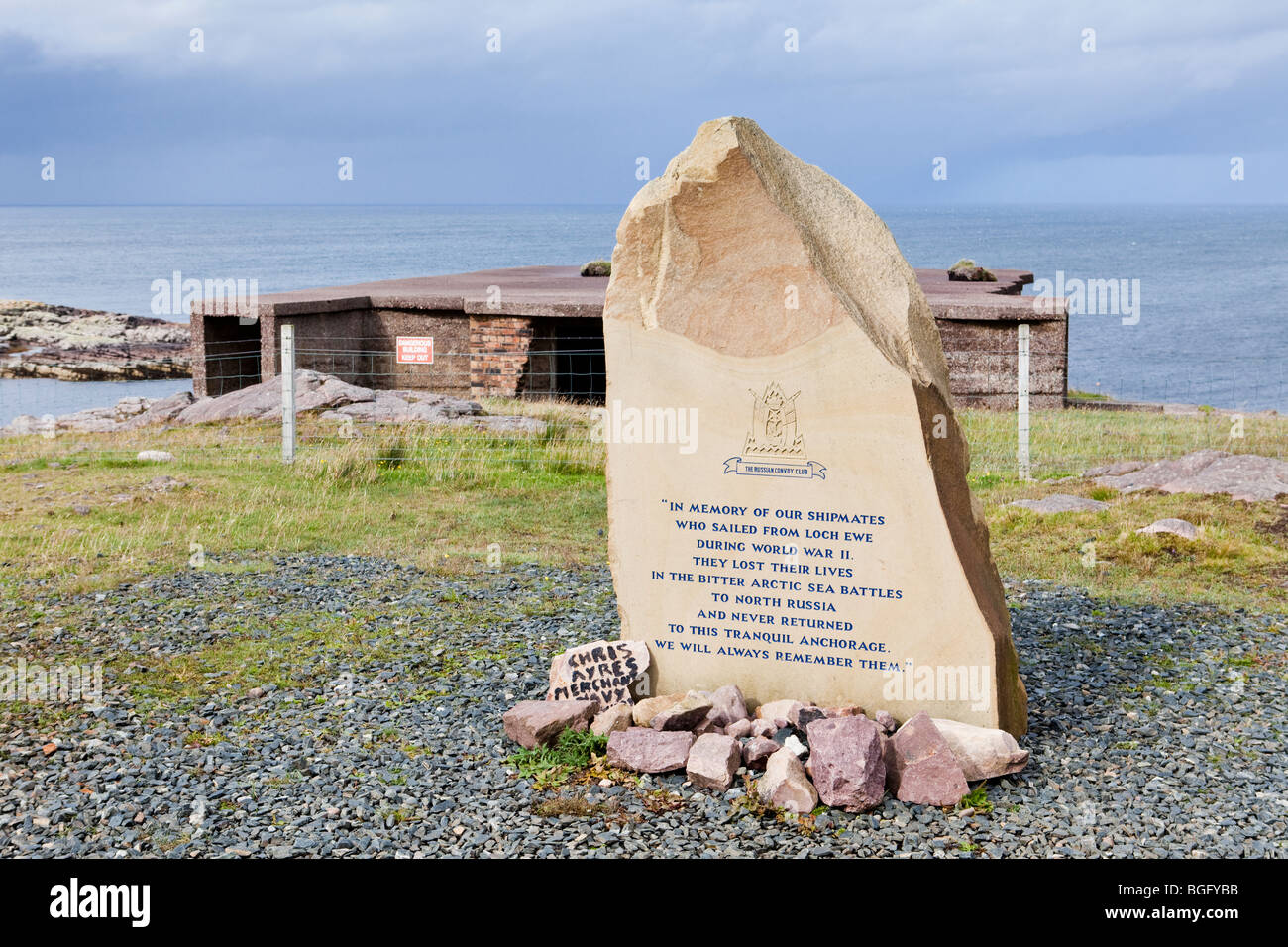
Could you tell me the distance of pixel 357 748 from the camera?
5773 mm

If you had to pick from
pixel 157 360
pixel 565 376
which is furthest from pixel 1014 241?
pixel 565 376

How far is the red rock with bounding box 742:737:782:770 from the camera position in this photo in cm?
544

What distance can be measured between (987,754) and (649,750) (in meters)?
1.43

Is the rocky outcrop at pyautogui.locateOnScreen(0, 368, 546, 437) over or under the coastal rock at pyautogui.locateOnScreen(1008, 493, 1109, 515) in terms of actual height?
over

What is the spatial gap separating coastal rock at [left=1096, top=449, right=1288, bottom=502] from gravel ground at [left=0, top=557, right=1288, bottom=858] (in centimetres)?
326

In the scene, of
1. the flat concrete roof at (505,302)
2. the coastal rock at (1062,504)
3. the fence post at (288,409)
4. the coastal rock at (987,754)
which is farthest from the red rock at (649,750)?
the flat concrete roof at (505,302)

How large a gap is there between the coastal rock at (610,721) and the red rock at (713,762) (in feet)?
1.62

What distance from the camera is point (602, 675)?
238 inches

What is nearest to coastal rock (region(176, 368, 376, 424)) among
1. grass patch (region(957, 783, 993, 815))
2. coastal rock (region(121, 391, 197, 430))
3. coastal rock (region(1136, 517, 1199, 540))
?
coastal rock (region(121, 391, 197, 430))

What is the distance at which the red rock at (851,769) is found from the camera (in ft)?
16.5

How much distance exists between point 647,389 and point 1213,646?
3710 mm

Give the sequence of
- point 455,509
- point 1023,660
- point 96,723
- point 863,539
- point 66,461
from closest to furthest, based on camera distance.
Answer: point 863,539, point 96,723, point 1023,660, point 455,509, point 66,461

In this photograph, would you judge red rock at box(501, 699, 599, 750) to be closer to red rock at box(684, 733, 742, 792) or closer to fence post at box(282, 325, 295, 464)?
red rock at box(684, 733, 742, 792)

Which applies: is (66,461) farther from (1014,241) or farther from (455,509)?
(1014,241)
